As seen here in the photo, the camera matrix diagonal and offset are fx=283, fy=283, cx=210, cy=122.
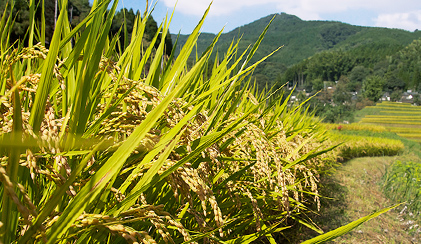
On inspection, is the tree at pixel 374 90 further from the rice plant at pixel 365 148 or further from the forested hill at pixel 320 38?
the forested hill at pixel 320 38

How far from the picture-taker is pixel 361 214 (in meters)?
4.84

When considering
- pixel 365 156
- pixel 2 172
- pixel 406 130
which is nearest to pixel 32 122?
pixel 2 172

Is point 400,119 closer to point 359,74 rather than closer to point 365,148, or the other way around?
point 365,148

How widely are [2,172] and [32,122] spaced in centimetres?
23

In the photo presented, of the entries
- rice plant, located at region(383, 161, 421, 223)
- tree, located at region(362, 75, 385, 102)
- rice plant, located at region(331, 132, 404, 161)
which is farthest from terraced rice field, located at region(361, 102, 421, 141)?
rice plant, located at region(383, 161, 421, 223)

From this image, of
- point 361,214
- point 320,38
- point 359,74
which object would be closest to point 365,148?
point 361,214

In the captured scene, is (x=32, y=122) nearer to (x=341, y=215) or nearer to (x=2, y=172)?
(x=2, y=172)

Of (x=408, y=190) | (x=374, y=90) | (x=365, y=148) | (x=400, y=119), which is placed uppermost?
(x=374, y=90)

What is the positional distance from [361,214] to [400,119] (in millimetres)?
42430

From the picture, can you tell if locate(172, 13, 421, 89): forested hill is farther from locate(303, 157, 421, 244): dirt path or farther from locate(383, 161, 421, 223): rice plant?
locate(303, 157, 421, 244): dirt path

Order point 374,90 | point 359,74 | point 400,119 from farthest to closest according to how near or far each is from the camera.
Result: point 359,74, point 374,90, point 400,119

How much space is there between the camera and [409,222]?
4.82 meters

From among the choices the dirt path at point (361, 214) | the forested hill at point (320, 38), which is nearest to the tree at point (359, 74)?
the forested hill at point (320, 38)

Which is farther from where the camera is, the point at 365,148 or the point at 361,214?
the point at 365,148
